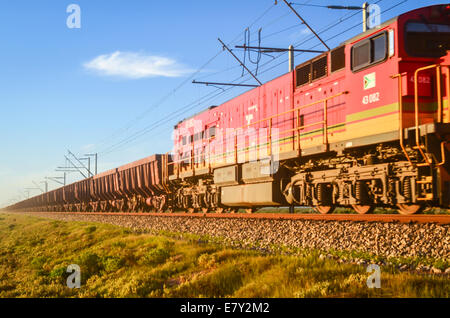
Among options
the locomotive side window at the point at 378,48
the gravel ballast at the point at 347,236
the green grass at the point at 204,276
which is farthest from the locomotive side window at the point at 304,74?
the green grass at the point at 204,276

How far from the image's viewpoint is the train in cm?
880

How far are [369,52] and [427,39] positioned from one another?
1210 millimetres

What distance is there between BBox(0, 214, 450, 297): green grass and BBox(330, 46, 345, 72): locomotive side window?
5555 mm

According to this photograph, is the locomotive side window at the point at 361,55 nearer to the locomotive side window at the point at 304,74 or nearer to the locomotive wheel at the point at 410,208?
the locomotive side window at the point at 304,74

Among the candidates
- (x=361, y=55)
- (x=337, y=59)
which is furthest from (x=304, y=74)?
(x=361, y=55)

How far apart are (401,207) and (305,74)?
4765mm

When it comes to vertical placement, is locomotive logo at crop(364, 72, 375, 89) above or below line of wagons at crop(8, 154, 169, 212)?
above

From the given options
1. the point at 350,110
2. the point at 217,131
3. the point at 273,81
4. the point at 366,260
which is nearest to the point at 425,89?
the point at 350,110

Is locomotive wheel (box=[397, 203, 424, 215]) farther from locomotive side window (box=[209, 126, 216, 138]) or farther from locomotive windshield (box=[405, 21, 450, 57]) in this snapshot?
locomotive side window (box=[209, 126, 216, 138])

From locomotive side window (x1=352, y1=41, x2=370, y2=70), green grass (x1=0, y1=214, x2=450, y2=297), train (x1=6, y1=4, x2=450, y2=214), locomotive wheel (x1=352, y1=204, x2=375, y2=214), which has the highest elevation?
locomotive side window (x1=352, y1=41, x2=370, y2=70)

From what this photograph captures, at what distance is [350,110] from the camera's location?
34.4ft

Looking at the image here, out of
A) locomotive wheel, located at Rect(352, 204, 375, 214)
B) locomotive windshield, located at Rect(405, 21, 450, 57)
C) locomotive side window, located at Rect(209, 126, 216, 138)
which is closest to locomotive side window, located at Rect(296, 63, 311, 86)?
locomotive windshield, located at Rect(405, 21, 450, 57)

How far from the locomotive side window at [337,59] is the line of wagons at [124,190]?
1292cm
